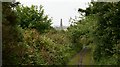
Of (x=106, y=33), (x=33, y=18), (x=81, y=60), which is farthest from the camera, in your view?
A: (x=81, y=60)

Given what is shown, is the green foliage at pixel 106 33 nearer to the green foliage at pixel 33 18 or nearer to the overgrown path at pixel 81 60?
the overgrown path at pixel 81 60

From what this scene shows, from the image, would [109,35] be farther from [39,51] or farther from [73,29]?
[73,29]

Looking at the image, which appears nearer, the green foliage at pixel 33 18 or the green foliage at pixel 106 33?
the green foliage at pixel 106 33

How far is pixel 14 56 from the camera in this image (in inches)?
553

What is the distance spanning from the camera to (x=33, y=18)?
26203mm

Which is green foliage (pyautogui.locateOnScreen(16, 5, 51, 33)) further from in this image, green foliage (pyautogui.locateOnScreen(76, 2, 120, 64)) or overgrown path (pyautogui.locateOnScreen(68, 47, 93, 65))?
green foliage (pyautogui.locateOnScreen(76, 2, 120, 64))

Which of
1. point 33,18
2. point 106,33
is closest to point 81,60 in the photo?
point 33,18

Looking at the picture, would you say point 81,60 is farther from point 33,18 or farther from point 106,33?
point 106,33

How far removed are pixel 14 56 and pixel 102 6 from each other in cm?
826

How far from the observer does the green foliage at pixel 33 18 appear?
987 inches

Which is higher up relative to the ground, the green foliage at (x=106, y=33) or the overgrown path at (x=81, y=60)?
the green foliage at (x=106, y=33)

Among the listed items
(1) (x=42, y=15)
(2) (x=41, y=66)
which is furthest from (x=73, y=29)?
(2) (x=41, y=66)

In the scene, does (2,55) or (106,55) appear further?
(106,55)

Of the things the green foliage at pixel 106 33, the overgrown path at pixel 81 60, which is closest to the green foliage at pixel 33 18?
the overgrown path at pixel 81 60
